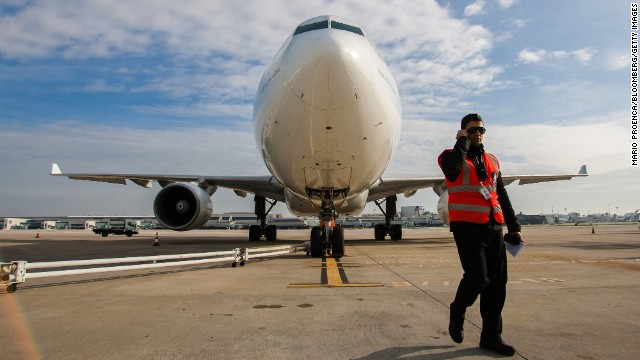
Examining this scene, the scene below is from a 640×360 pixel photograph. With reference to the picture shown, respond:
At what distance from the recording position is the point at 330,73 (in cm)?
614

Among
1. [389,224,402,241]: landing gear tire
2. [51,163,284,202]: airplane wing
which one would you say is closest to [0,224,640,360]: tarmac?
[51,163,284,202]: airplane wing

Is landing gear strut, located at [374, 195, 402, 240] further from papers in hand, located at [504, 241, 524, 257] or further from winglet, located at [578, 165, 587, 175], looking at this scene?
papers in hand, located at [504, 241, 524, 257]

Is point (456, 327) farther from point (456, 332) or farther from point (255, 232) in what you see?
point (255, 232)

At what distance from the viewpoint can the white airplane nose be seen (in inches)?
242

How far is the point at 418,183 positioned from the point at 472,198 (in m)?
13.4

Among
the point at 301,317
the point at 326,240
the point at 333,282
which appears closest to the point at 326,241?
the point at 326,240

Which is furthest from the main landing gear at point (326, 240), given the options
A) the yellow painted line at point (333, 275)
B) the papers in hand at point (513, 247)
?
the papers in hand at point (513, 247)

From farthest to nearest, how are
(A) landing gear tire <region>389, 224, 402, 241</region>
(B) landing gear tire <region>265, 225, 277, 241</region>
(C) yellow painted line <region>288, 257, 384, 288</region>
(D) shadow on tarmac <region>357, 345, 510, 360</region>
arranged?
1. (B) landing gear tire <region>265, 225, 277, 241</region>
2. (A) landing gear tire <region>389, 224, 402, 241</region>
3. (C) yellow painted line <region>288, 257, 384, 288</region>
4. (D) shadow on tarmac <region>357, 345, 510, 360</region>

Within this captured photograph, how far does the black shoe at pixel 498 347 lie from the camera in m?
2.77

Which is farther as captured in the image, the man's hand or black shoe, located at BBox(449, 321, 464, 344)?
the man's hand

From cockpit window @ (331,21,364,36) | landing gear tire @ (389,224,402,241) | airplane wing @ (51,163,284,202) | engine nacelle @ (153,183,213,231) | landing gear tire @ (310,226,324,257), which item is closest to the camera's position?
cockpit window @ (331,21,364,36)

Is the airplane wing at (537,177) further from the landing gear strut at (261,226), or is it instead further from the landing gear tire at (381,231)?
the landing gear strut at (261,226)

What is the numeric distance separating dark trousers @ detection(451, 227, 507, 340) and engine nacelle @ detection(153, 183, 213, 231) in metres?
11.6

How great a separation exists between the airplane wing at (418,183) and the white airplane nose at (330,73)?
8.79 metres
